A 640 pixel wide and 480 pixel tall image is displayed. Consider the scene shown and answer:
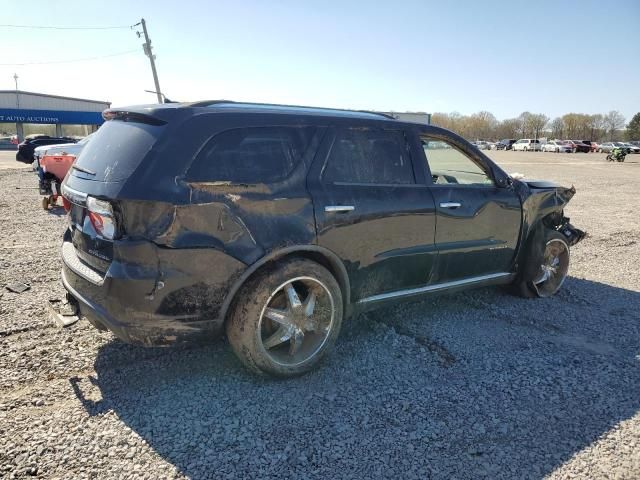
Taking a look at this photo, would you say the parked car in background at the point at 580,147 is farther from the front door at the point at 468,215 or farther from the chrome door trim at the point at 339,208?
the chrome door trim at the point at 339,208

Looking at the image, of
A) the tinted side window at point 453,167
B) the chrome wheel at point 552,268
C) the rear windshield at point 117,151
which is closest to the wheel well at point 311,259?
the rear windshield at point 117,151

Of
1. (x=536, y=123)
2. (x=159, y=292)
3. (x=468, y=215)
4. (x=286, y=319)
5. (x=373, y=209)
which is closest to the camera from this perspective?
(x=159, y=292)

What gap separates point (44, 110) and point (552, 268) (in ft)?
209

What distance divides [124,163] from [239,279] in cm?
99

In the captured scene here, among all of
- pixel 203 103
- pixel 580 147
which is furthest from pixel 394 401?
pixel 580 147

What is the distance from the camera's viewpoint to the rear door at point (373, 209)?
3352 mm

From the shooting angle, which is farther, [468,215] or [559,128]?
[559,128]

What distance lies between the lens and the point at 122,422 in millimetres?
2752

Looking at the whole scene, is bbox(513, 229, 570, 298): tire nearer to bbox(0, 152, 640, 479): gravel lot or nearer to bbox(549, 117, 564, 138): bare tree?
bbox(0, 152, 640, 479): gravel lot

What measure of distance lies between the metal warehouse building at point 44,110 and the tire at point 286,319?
5759cm

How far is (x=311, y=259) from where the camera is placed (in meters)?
3.34

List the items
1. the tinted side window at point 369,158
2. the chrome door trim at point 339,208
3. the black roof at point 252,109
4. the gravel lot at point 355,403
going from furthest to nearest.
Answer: the tinted side window at point 369,158 < the chrome door trim at point 339,208 < the black roof at point 252,109 < the gravel lot at point 355,403

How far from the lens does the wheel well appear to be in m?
2.98

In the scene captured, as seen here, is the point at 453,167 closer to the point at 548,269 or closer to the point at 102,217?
the point at 548,269
